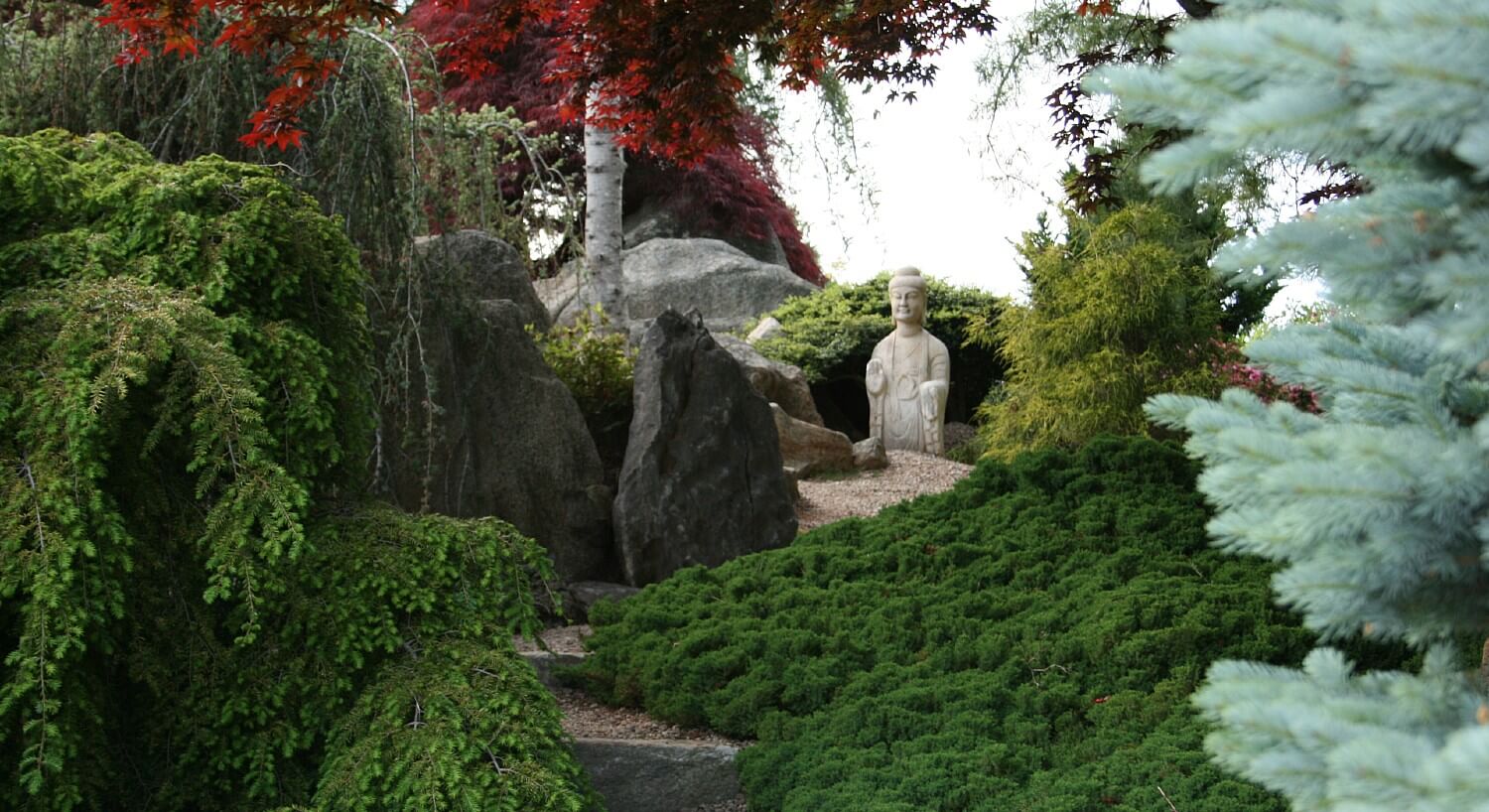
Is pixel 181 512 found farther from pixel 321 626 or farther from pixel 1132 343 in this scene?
pixel 1132 343

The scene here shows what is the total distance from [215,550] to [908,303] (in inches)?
372

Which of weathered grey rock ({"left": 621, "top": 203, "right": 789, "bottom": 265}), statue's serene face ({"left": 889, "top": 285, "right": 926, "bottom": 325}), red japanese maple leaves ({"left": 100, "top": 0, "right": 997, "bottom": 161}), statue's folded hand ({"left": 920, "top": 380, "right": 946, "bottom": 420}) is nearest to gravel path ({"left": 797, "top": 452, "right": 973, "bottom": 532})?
statue's folded hand ({"left": 920, "top": 380, "right": 946, "bottom": 420})

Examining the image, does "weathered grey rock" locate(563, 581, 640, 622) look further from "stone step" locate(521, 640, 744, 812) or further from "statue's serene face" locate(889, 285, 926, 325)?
"statue's serene face" locate(889, 285, 926, 325)

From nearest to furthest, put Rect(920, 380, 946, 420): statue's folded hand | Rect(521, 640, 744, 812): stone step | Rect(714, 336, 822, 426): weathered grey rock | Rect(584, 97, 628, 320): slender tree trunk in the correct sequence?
Rect(521, 640, 744, 812): stone step
Rect(584, 97, 628, 320): slender tree trunk
Rect(714, 336, 822, 426): weathered grey rock
Rect(920, 380, 946, 420): statue's folded hand

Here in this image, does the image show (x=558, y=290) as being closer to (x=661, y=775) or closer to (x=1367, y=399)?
(x=661, y=775)

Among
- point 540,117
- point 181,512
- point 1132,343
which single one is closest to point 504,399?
point 181,512

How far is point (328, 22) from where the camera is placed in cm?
468

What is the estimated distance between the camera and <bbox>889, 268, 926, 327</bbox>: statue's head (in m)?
12.0

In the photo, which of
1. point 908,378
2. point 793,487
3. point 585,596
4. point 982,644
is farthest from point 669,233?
point 982,644

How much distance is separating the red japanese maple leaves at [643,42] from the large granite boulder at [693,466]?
1400mm

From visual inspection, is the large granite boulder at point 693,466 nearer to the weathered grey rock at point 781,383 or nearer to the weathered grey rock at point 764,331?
the weathered grey rock at point 781,383

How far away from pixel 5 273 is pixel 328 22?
5.47 feet

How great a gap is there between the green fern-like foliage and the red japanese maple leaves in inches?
144

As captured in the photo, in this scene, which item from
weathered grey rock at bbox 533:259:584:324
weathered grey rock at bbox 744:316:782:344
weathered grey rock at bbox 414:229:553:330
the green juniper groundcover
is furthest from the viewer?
weathered grey rock at bbox 744:316:782:344
